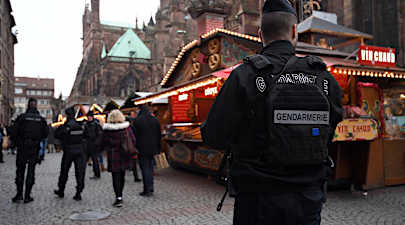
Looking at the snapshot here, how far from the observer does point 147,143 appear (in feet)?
27.1

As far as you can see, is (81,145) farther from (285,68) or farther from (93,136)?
(285,68)

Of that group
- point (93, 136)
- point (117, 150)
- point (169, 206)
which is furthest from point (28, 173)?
point (93, 136)

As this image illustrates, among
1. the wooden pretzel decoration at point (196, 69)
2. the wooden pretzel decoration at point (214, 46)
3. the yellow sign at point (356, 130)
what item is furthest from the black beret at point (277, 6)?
the wooden pretzel decoration at point (196, 69)

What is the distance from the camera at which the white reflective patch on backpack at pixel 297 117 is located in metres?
2.10

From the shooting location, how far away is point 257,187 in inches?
82.5

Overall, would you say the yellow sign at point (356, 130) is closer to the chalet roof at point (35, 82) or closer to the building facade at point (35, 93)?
the building facade at point (35, 93)

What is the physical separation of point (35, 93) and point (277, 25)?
12022cm

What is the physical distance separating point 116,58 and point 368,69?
177 ft

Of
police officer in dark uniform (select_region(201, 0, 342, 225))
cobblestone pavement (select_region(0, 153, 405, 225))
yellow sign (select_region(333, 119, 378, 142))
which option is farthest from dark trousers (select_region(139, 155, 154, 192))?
police officer in dark uniform (select_region(201, 0, 342, 225))

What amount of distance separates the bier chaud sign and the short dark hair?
654 centimetres

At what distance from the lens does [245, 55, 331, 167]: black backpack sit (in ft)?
6.85

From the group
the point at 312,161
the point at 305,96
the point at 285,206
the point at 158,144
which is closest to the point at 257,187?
the point at 285,206

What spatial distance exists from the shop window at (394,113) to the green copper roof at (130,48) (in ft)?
176

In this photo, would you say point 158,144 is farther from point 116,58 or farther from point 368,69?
point 116,58
